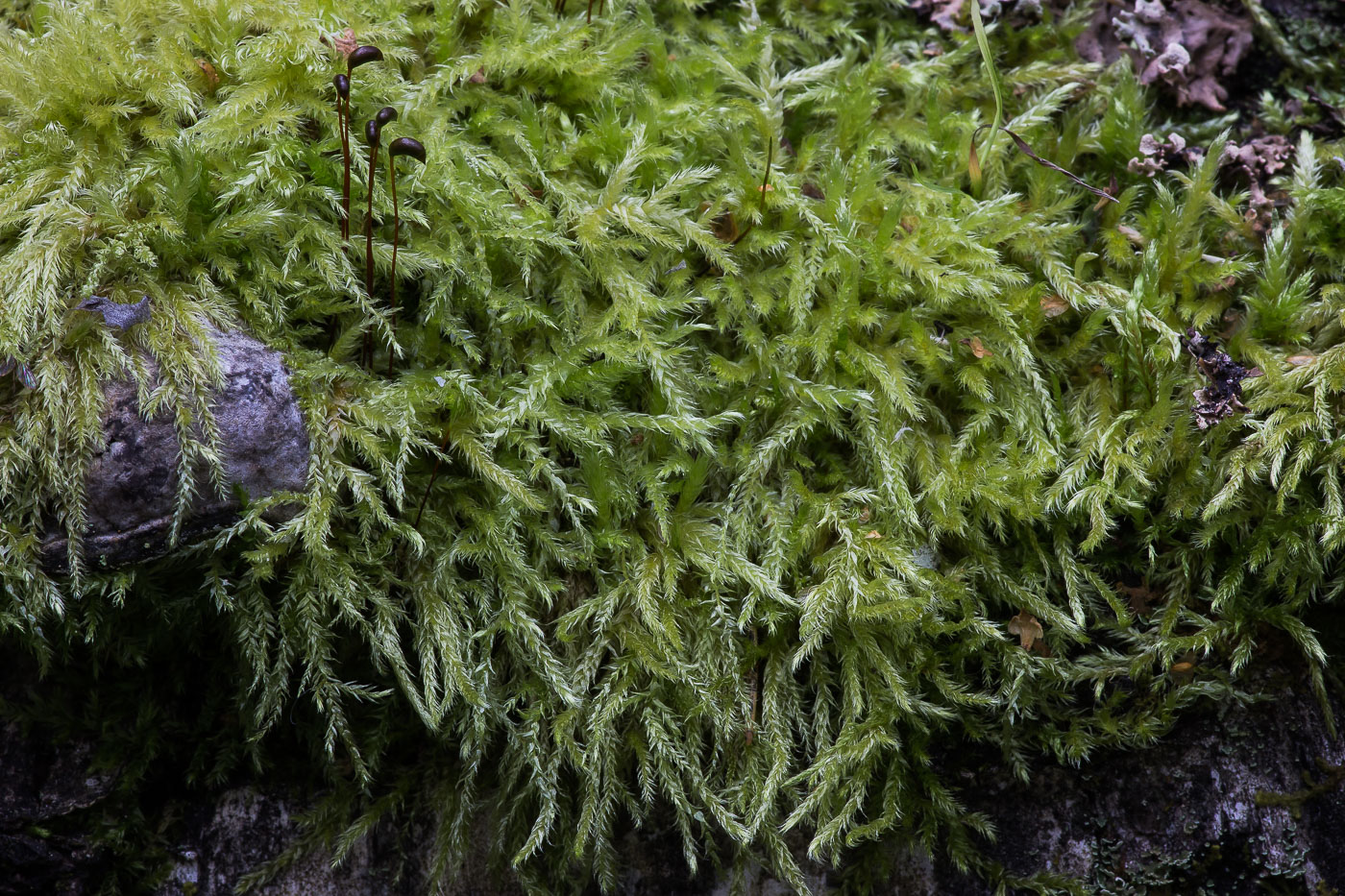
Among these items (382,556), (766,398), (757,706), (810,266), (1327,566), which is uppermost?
(810,266)

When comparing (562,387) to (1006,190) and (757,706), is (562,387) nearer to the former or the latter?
(757,706)

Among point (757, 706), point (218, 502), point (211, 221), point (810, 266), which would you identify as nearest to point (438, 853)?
point (757, 706)

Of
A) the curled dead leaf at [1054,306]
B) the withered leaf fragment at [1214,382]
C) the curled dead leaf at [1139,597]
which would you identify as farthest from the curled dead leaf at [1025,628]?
the curled dead leaf at [1054,306]

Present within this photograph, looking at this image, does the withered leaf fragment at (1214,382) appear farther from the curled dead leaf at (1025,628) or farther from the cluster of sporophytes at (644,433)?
the curled dead leaf at (1025,628)

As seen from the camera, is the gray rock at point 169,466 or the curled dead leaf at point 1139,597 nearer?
the gray rock at point 169,466

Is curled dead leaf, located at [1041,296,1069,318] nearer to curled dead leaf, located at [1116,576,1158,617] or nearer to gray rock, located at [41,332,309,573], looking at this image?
curled dead leaf, located at [1116,576,1158,617]

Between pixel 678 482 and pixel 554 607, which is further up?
pixel 678 482

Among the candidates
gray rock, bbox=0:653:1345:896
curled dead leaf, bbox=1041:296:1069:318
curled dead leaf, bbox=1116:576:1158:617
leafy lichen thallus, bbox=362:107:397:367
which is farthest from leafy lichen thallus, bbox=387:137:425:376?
curled dead leaf, bbox=1116:576:1158:617
